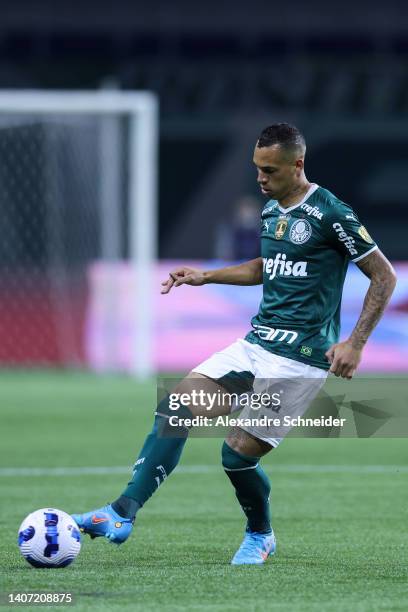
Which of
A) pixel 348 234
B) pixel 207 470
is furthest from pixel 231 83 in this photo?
pixel 348 234

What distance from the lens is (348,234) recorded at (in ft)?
19.7

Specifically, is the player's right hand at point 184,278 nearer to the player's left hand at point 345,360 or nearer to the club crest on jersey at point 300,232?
the club crest on jersey at point 300,232

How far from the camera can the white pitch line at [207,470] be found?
9758 millimetres

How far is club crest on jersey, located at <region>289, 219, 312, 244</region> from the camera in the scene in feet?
20.1

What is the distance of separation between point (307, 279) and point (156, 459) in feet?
3.41

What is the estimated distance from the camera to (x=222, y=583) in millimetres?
5504

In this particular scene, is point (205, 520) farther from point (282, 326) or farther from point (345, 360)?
point (345, 360)

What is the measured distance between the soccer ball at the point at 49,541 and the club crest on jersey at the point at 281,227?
5.17 ft

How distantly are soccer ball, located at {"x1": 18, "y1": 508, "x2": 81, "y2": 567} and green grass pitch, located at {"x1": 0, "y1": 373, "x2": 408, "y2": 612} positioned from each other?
2.5 inches

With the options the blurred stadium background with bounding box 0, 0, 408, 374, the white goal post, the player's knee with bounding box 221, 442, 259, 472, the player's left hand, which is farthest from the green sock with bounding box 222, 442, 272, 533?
the blurred stadium background with bounding box 0, 0, 408, 374

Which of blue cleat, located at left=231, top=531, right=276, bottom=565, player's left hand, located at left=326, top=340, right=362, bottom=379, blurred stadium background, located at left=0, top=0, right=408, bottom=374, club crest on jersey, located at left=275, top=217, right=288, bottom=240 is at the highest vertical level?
club crest on jersey, located at left=275, top=217, right=288, bottom=240

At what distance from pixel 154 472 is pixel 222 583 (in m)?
0.73

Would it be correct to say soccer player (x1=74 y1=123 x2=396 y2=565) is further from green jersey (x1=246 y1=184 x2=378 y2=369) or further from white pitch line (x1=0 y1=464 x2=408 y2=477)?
white pitch line (x1=0 y1=464 x2=408 y2=477)

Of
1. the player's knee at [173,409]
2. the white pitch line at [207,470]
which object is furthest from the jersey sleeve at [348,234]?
the white pitch line at [207,470]
